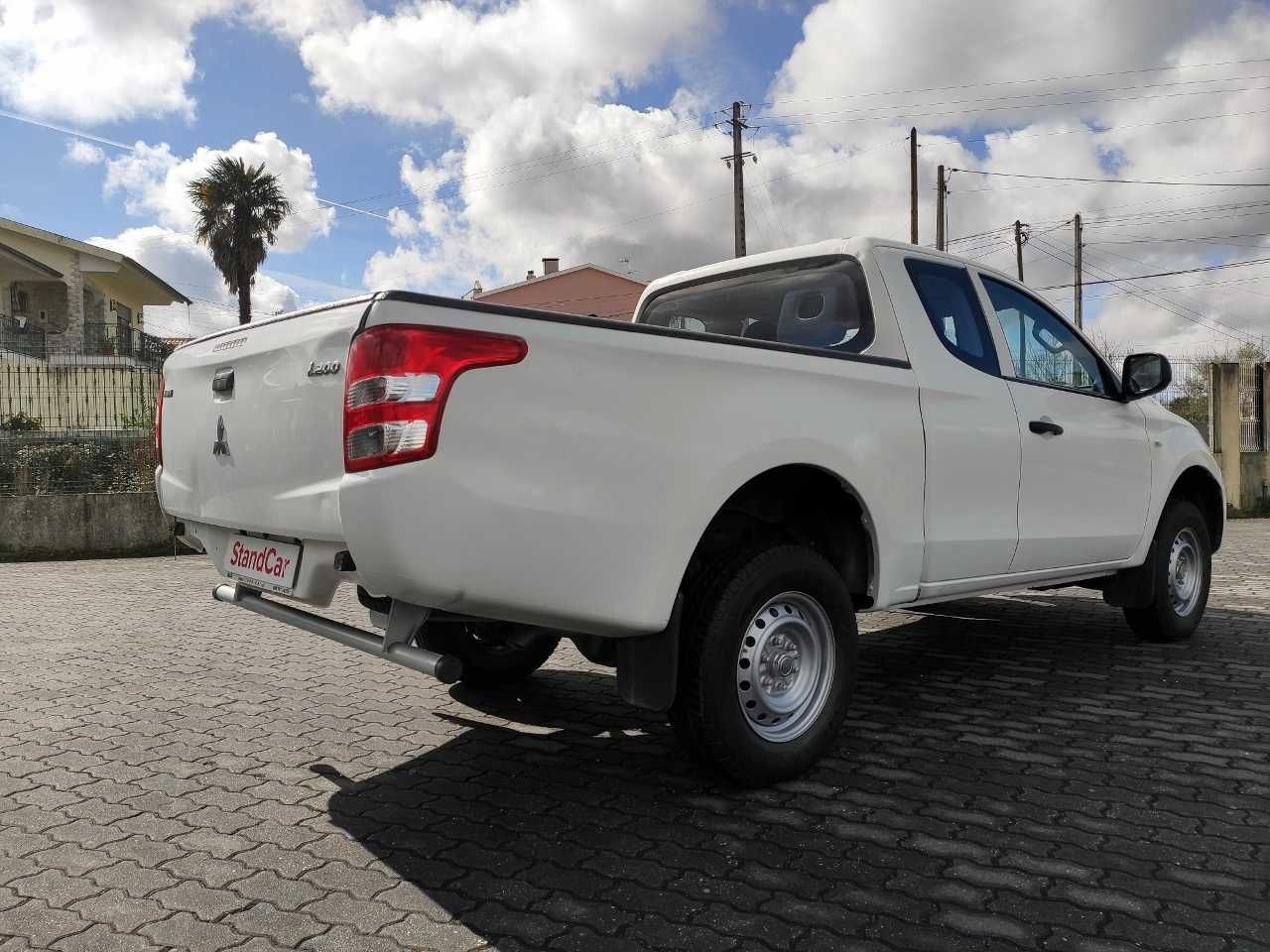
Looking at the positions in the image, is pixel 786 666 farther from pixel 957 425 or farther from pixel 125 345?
pixel 125 345

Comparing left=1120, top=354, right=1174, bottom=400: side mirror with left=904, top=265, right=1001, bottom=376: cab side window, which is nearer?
left=904, top=265, right=1001, bottom=376: cab side window

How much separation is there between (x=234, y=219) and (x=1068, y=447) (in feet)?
113

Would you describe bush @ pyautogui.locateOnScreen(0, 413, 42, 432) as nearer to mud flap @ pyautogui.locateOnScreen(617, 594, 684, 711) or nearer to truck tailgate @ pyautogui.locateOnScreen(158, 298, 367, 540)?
truck tailgate @ pyautogui.locateOnScreen(158, 298, 367, 540)

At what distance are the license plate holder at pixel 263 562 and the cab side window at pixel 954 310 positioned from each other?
2726 mm

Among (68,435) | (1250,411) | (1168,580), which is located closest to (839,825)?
(1168,580)

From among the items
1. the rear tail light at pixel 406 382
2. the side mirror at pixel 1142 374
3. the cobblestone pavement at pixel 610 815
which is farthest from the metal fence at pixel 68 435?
the side mirror at pixel 1142 374

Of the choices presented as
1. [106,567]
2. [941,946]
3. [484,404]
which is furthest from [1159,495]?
[106,567]

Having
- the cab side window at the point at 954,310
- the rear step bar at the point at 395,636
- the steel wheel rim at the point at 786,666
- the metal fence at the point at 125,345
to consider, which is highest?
Result: the metal fence at the point at 125,345

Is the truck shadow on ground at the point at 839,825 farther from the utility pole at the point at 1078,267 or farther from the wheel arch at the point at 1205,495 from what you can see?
the utility pole at the point at 1078,267

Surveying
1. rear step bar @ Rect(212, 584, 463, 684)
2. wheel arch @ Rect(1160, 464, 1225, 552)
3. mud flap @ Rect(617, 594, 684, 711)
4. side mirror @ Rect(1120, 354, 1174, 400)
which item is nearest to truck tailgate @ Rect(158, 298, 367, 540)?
rear step bar @ Rect(212, 584, 463, 684)

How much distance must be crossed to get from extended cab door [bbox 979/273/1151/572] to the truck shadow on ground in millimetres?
736

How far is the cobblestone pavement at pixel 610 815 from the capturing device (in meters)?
2.55

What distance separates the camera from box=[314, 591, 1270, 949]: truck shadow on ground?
2541 mm

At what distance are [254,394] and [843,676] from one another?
227cm
